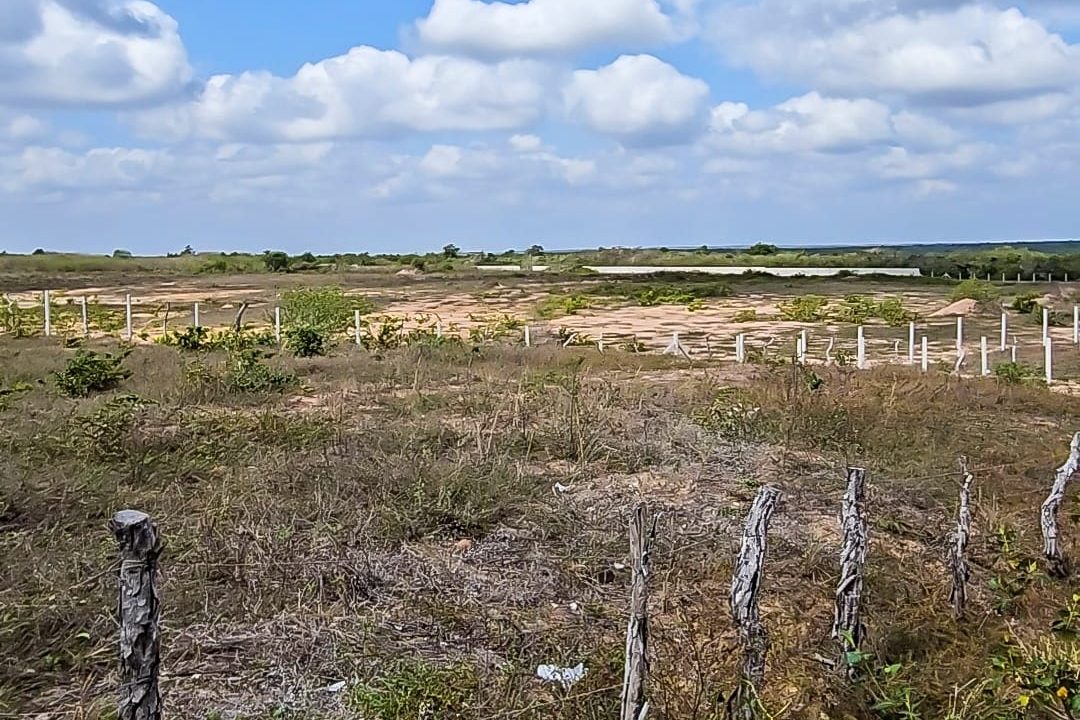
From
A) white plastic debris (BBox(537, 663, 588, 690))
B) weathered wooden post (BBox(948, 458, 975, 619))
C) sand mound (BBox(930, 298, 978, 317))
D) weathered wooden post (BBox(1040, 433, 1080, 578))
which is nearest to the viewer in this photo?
white plastic debris (BBox(537, 663, 588, 690))

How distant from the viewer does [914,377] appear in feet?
34.8

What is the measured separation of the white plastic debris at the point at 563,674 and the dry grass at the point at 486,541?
0.19ft

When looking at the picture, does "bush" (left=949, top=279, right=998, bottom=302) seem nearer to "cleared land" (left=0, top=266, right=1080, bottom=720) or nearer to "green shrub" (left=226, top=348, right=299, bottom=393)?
"cleared land" (left=0, top=266, right=1080, bottom=720)

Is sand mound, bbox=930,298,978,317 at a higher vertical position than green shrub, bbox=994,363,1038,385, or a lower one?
higher

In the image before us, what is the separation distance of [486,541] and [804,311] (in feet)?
85.2

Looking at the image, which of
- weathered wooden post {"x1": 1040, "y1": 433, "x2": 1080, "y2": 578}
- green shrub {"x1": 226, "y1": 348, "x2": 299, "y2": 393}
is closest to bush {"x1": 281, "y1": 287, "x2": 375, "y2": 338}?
green shrub {"x1": 226, "y1": 348, "x2": 299, "y2": 393}

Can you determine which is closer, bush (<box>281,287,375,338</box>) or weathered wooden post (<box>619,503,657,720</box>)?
weathered wooden post (<box>619,503,657,720</box>)

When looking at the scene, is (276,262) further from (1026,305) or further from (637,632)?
(637,632)

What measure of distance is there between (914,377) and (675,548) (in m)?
6.89

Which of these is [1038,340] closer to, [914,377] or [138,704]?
[914,377]

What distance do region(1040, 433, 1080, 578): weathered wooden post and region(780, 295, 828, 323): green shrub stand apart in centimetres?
2386

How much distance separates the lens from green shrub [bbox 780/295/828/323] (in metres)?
28.4

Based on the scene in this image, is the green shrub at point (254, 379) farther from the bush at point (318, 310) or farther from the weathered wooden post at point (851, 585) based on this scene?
the weathered wooden post at point (851, 585)

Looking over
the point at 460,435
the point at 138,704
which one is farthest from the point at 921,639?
the point at 460,435
